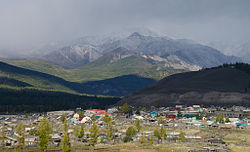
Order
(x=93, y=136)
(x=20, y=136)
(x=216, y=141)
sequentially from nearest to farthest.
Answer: (x=93, y=136) → (x=20, y=136) → (x=216, y=141)

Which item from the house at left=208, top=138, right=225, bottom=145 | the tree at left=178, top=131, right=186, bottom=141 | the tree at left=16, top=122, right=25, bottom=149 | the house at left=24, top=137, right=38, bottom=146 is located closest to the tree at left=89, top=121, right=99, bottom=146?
the tree at left=16, top=122, right=25, bottom=149

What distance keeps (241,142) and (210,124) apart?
54.6 m

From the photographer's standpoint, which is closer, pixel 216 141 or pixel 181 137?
pixel 216 141

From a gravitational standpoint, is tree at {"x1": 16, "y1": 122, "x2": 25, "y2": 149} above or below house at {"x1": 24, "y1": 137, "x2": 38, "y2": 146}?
above

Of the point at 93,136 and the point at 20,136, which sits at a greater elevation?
the point at 20,136

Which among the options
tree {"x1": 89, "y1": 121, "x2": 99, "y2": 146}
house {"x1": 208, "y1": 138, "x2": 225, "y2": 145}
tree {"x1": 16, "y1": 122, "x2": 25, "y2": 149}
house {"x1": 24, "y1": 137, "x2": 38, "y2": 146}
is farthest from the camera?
house {"x1": 24, "y1": 137, "x2": 38, "y2": 146}

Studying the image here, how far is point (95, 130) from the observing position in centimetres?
12169

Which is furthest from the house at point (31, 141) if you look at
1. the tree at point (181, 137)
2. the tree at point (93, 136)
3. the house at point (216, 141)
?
the house at point (216, 141)

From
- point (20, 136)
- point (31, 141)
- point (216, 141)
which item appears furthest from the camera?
point (31, 141)

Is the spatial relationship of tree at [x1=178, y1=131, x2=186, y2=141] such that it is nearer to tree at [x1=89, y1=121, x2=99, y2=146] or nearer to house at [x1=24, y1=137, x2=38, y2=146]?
tree at [x1=89, y1=121, x2=99, y2=146]

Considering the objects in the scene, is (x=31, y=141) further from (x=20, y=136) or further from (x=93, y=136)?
(x=93, y=136)

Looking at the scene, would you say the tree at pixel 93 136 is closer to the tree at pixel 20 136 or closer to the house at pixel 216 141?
the tree at pixel 20 136

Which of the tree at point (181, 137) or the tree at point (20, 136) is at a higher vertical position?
the tree at point (20, 136)

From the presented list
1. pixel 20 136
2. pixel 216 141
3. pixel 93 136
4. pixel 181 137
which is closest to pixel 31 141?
pixel 20 136
